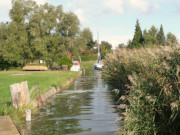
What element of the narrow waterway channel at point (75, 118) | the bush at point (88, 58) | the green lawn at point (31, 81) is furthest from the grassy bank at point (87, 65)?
the narrow waterway channel at point (75, 118)

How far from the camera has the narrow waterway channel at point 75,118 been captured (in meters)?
9.73

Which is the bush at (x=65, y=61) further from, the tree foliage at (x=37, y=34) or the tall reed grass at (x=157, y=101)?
the tall reed grass at (x=157, y=101)

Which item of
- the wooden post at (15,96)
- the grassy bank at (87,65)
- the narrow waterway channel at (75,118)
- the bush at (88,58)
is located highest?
the bush at (88,58)

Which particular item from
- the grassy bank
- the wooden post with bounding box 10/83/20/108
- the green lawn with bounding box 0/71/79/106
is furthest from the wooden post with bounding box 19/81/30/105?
the grassy bank

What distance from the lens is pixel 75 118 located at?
11766 millimetres

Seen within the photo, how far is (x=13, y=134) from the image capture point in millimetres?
7883

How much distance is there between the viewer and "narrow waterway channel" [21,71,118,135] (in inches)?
383

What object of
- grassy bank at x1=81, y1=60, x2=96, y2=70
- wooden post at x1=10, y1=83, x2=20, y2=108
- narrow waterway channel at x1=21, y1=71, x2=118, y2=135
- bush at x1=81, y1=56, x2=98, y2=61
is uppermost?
bush at x1=81, y1=56, x2=98, y2=61

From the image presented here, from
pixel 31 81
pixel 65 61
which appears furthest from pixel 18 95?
pixel 65 61

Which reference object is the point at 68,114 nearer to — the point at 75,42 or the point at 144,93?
the point at 144,93

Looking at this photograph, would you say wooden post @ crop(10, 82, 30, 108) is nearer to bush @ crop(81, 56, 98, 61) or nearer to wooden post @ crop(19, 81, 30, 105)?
wooden post @ crop(19, 81, 30, 105)

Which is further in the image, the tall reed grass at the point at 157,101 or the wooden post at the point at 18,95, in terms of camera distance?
the wooden post at the point at 18,95

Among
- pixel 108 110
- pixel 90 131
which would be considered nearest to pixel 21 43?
pixel 108 110

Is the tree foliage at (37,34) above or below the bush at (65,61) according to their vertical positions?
above
